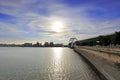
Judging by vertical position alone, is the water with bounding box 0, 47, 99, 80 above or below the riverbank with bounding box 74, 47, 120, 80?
below

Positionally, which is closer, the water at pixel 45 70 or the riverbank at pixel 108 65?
the riverbank at pixel 108 65

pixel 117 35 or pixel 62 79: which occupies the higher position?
pixel 117 35

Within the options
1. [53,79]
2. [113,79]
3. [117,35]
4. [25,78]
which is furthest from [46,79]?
[117,35]

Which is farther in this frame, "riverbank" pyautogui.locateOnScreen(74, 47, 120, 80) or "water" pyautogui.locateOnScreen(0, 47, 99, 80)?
"water" pyautogui.locateOnScreen(0, 47, 99, 80)

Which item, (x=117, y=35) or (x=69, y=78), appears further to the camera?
(x=117, y=35)

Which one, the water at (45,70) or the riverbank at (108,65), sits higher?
the riverbank at (108,65)

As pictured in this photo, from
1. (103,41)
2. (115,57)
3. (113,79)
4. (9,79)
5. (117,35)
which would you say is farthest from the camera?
(103,41)

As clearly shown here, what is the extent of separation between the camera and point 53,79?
21.0m

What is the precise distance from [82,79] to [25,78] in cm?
682

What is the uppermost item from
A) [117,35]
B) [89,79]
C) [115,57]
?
[117,35]

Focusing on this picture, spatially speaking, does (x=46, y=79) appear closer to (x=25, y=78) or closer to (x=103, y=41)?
(x=25, y=78)

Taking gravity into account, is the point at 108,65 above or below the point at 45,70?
above

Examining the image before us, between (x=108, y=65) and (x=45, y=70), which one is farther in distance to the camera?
(x=45, y=70)

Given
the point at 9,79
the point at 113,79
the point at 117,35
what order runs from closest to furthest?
the point at 113,79
the point at 9,79
the point at 117,35
